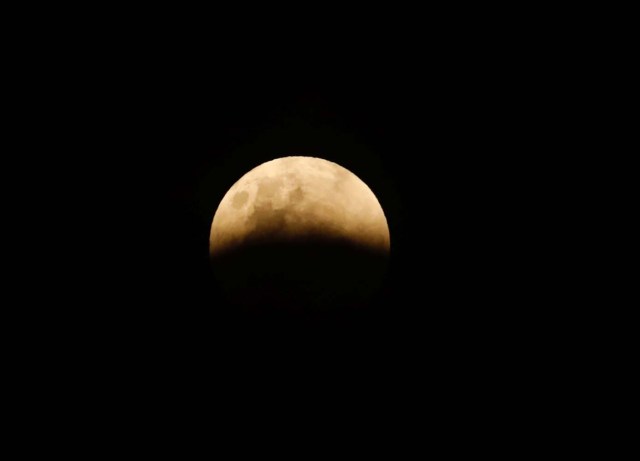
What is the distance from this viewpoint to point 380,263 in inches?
119

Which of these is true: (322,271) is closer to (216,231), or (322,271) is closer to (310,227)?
(310,227)

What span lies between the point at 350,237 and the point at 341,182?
339 millimetres

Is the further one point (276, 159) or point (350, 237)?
point (276, 159)

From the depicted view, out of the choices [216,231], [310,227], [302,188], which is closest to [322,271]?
[310,227]

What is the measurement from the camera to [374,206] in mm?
3086

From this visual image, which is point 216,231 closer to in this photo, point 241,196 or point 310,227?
point 241,196

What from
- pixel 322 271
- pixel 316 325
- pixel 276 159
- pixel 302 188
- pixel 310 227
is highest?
pixel 276 159

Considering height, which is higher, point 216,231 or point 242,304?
point 216,231

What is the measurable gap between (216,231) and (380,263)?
3.06 feet

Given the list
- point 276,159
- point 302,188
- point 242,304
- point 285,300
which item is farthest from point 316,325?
point 276,159

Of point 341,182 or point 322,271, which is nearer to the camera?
point 322,271

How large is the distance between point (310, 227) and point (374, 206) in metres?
0.45

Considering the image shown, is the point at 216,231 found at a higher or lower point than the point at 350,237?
higher

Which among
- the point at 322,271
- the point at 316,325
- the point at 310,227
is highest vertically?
the point at 310,227
